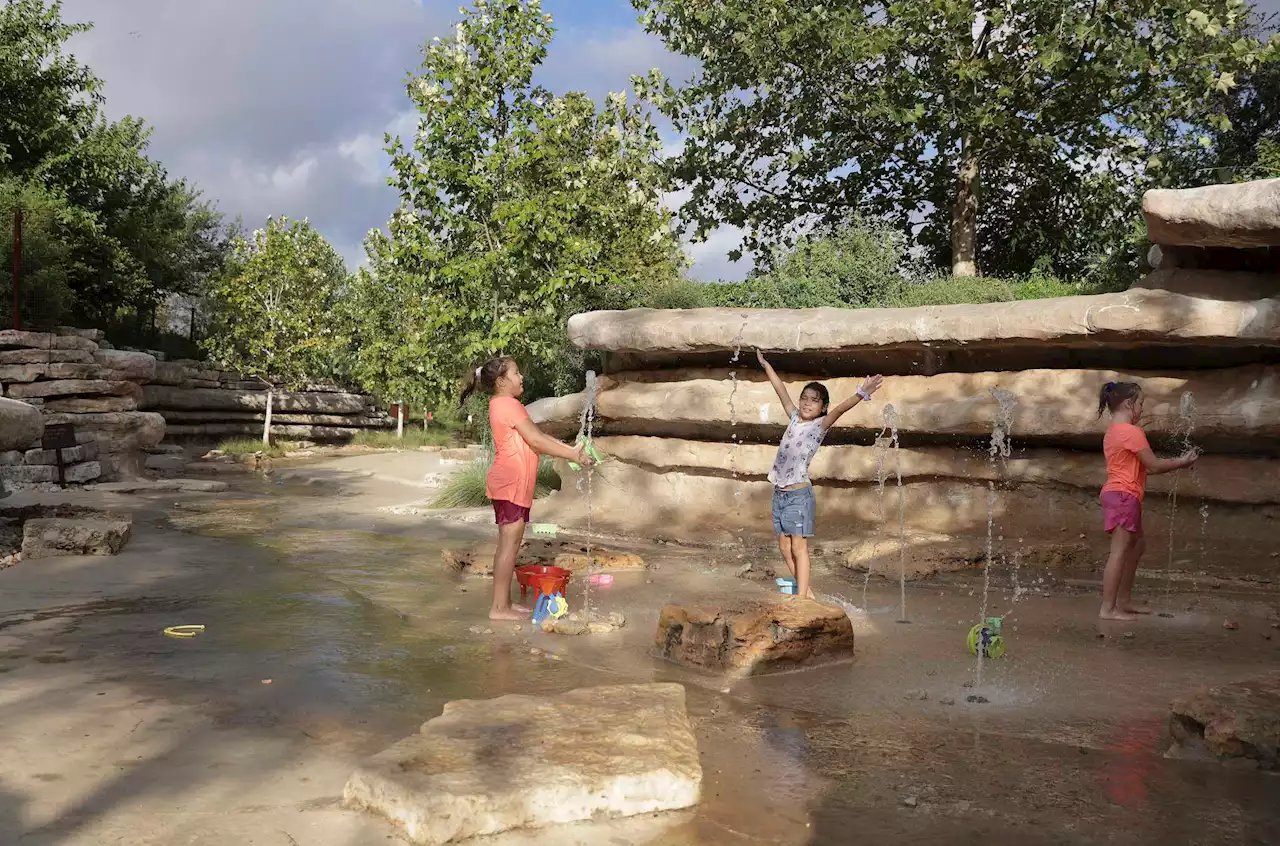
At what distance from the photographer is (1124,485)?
20.4 ft

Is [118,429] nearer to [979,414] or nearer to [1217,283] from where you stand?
[979,414]

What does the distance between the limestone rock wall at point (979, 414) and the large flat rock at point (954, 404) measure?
2 cm

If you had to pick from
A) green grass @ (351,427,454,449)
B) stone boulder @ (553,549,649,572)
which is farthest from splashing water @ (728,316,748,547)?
green grass @ (351,427,454,449)

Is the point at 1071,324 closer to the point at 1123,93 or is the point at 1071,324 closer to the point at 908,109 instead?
the point at 908,109

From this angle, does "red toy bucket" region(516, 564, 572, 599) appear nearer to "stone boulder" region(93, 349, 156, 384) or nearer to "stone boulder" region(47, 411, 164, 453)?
"stone boulder" region(47, 411, 164, 453)

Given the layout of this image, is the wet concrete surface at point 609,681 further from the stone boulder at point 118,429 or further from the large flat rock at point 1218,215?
the stone boulder at point 118,429

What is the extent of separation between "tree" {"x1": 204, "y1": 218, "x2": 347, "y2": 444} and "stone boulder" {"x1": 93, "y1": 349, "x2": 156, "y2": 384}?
26.1 ft

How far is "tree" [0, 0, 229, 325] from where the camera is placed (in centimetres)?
2358

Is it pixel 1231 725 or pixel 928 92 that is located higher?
pixel 928 92

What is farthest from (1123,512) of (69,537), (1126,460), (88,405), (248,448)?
(248,448)

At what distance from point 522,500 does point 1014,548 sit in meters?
4.31

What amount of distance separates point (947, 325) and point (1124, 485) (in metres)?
2.77

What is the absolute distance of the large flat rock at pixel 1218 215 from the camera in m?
7.12

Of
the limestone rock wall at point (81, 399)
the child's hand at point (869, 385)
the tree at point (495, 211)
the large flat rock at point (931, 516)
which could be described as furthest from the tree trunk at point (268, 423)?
the child's hand at point (869, 385)
